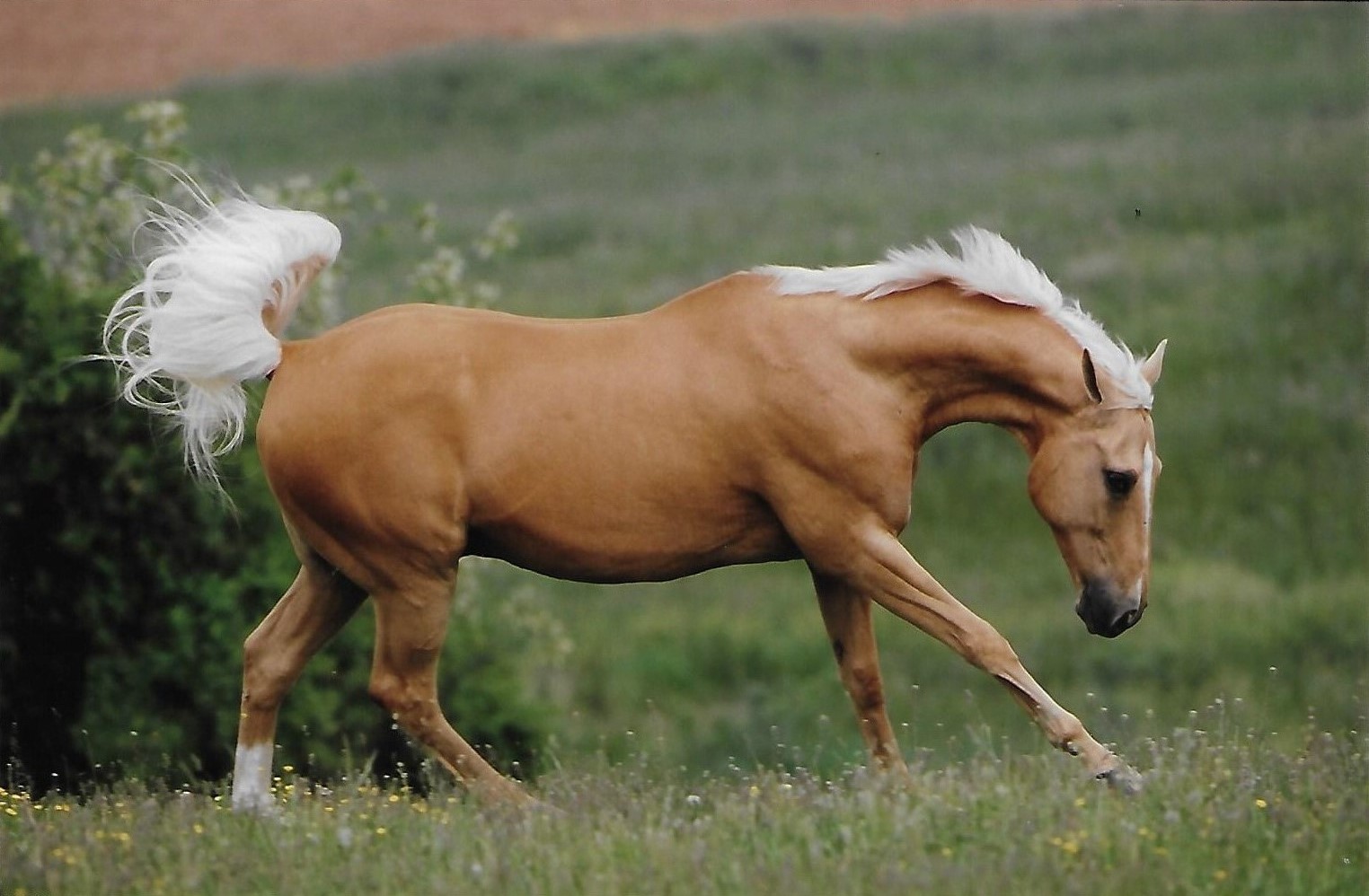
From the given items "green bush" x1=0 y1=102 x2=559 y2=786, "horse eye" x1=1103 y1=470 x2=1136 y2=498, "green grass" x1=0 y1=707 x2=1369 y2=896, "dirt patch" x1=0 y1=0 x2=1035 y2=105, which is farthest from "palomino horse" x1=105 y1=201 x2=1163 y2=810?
"dirt patch" x1=0 y1=0 x2=1035 y2=105

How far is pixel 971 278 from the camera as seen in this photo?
22.9ft

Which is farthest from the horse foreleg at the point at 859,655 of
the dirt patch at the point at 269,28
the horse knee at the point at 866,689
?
the dirt patch at the point at 269,28

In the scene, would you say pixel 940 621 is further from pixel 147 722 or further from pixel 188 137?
pixel 188 137

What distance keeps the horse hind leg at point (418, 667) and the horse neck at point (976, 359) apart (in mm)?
1850

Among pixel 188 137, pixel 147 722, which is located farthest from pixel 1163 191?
pixel 147 722

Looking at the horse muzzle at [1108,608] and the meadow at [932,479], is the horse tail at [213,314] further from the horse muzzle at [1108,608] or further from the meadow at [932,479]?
the horse muzzle at [1108,608]

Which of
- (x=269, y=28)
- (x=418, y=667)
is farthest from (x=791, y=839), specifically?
(x=269, y=28)

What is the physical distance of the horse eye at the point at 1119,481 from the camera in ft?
22.1

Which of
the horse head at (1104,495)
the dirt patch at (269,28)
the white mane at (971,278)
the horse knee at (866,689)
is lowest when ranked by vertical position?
the horse knee at (866,689)

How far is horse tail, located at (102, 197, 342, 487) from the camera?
7000 mm

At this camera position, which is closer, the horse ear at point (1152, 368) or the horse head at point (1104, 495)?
the horse head at point (1104, 495)

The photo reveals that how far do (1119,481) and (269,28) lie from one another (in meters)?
25.6

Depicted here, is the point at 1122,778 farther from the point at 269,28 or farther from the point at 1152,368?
the point at 269,28

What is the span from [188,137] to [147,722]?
2050cm
